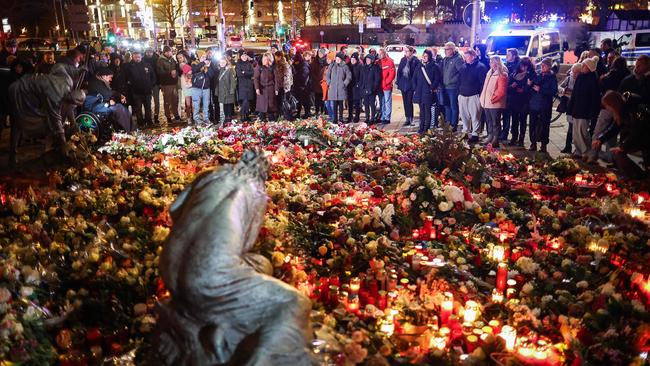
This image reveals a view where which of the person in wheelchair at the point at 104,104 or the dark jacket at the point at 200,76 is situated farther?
the dark jacket at the point at 200,76

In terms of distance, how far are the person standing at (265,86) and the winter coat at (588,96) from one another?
704 centimetres

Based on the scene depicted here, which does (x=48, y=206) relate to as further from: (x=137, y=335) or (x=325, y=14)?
(x=325, y=14)

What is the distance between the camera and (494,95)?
35.9 feet

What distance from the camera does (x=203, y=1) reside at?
69625 mm

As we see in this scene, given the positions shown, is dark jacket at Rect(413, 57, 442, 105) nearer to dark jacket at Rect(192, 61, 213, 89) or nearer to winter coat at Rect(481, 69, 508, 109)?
winter coat at Rect(481, 69, 508, 109)

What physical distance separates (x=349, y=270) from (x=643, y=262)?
105 inches

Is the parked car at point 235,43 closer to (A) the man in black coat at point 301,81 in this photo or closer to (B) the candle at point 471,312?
(A) the man in black coat at point 301,81

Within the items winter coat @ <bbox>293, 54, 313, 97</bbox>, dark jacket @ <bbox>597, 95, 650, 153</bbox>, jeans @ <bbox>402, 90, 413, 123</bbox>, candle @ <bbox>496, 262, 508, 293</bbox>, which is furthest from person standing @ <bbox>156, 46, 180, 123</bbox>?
candle @ <bbox>496, 262, 508, 293</bbox>

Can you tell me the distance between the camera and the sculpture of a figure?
2445 millimetres

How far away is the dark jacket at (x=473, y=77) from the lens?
11578mm

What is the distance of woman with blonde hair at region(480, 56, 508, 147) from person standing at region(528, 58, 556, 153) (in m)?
0.52

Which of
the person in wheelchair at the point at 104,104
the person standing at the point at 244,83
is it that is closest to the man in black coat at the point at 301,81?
the person standing at the point at 244,83

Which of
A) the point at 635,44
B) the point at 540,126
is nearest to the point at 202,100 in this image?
the point at 540,126

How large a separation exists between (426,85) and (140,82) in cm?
674
